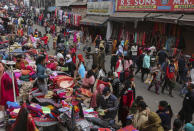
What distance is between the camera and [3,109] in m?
5.69

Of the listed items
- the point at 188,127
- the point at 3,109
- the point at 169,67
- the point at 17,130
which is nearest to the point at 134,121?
the point at 188,127

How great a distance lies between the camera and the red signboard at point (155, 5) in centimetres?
1226

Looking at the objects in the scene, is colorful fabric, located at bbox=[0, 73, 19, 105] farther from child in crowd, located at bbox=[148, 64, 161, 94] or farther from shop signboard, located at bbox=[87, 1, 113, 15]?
shop signboard, located at bbox=[87, 1, 113, 15]

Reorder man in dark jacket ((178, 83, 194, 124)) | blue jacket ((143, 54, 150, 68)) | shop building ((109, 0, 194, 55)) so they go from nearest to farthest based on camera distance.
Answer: man in dark jacket ((178, 83, 194, 124)) < blue jacket ((143, 54, 150, 68)) < shop building ((109, 0, 194, 55))

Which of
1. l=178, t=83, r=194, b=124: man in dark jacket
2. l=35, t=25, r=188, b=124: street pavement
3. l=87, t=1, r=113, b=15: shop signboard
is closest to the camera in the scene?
l=178, t=83, r=194, b=124: man in dark jacket

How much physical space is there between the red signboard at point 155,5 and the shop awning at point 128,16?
499 millimetres

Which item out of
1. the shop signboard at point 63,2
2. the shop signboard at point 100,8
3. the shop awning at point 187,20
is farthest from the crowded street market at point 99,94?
the shop signboard at point 63,2

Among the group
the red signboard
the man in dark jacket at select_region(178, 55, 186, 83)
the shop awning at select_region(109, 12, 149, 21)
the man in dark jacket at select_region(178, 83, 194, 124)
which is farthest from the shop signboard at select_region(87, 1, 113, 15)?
the man in dark jacket at select_region(178, 83, 194, 124)

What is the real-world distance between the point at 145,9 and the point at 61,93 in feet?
36.7

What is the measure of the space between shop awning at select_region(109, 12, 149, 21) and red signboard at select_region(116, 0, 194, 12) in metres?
0.50

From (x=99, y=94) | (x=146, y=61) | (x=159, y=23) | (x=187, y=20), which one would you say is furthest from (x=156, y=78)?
(x=159, y=23)

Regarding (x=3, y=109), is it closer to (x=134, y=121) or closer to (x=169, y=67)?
(x=134, y=121)

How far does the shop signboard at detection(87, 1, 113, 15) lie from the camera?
20.4 m

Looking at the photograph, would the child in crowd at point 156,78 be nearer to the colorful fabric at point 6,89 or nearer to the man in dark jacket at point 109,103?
the man in dark jacket at point 109,103
